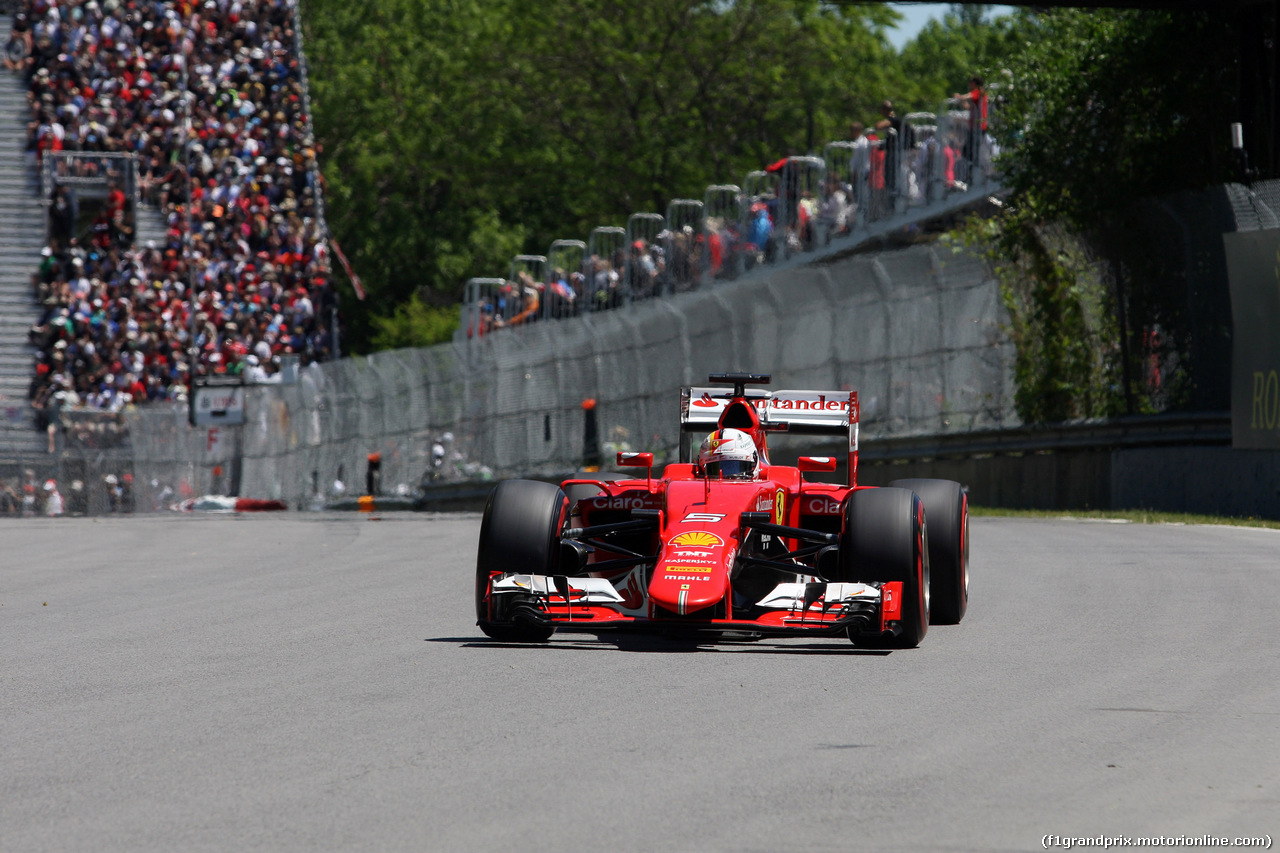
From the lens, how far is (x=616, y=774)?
5.16 metres

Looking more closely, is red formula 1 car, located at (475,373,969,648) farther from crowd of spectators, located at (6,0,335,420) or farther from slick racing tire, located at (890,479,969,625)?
crowd of spectators, located at (6,0,335,420)

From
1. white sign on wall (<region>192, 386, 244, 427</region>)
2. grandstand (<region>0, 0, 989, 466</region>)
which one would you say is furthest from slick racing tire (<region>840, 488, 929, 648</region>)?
white sign on wall (<region>192, 386, 244, 427</region>)

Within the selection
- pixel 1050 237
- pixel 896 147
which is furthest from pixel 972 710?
pixel 896 147

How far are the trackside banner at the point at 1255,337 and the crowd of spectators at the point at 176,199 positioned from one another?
28186 millimetres

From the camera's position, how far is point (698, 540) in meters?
8.19

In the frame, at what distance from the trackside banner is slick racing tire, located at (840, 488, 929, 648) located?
9.40 m

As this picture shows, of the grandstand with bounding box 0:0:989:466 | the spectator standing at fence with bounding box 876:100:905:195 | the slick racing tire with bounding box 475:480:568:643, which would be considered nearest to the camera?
the slick racing tire with bounding box 475:480:568:643

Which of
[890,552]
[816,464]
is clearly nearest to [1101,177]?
[816,464]

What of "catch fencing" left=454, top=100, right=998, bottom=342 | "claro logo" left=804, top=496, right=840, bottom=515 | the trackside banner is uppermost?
"catch fencing" left=454, top=100, right=998, bottom=342

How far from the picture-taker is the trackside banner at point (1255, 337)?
54.1 feet

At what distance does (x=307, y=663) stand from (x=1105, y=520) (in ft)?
37.6

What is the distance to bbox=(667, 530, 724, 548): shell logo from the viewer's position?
8.16 metres

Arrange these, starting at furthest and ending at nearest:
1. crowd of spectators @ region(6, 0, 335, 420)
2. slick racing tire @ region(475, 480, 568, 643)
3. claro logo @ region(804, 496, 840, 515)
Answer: crowd of spectators @ region(6, 0, 335, 420), claro logo @ region(804, 496, 840, 515), slick racing tire @ region(475, 480, 568, 643)

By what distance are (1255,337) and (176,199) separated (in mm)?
32363
